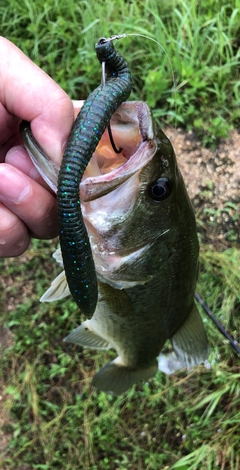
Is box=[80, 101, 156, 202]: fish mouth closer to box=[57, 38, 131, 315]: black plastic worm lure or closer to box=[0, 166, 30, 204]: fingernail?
box=[57, 38, 131, 315]: black plastic worm lure

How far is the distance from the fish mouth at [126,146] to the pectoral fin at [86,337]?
1.20 m

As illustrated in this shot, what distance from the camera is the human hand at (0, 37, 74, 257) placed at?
1361 millimetres

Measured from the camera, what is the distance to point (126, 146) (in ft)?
4.62

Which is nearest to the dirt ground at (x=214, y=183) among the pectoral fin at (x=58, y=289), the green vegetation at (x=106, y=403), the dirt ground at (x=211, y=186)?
the dirt ground at (x=211, y=186)

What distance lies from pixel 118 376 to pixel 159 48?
2391 mm

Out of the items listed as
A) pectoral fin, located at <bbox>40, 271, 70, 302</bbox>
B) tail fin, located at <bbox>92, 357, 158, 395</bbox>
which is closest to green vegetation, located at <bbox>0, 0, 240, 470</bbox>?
tail fin, located at <bbox>92, 357, 158, 395</bbox>

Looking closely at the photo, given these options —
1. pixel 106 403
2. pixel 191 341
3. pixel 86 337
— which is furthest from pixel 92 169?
pixel 106 403

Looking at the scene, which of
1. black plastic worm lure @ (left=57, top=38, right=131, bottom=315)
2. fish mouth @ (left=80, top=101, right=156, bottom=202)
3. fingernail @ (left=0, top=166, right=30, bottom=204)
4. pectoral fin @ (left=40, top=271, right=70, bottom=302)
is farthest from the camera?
pectoral fin @ (left=40, top=271, right=70, bottom=302)

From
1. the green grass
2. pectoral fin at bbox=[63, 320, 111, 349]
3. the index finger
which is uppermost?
the index finger

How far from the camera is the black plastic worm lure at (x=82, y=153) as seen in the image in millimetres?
1120

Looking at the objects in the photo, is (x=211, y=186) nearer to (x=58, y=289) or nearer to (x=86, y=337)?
(x=86, y=337)

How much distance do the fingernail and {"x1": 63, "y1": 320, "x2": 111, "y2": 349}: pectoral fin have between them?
3.60 feet

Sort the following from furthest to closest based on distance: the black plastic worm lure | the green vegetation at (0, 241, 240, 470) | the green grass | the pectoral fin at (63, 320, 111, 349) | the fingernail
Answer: the green grass → the green vegetation at (0, 241, 240, 470) → the pectoral fin at (63, 320, 111, 349) → the fingernail → the black plastic worm lure

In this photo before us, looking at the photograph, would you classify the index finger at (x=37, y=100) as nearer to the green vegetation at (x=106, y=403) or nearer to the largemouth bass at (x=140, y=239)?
the largemouth bass at (x=140, y=239)
